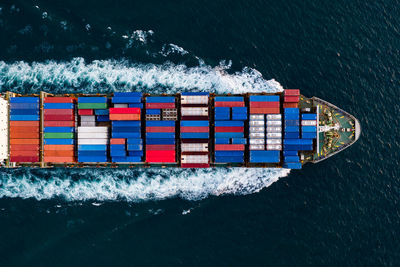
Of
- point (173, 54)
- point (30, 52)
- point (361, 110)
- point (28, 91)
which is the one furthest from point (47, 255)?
point (361, 110)

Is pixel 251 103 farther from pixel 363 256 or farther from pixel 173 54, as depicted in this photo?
pixel 363 256

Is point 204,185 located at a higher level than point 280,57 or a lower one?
lower

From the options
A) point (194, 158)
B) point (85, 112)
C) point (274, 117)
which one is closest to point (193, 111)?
point (194, 158)

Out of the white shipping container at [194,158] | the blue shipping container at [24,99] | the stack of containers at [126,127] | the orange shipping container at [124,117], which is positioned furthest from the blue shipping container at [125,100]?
the blue shipping container at [24,99]

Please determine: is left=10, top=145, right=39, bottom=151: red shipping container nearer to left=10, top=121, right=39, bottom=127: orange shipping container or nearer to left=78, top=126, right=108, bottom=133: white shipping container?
left=10, top=121, right=39, bottom=127: orange shipping container

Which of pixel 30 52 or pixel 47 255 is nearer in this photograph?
pixel 47 255

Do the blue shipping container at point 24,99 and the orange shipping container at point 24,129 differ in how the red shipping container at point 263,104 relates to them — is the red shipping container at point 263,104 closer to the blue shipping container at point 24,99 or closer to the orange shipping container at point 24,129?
the blue shipping container at point 24,99
